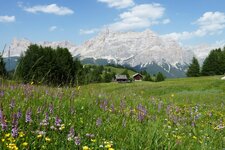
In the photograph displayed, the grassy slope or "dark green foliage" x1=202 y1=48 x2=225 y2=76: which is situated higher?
"dark green foliage" x1=202 y1=48 x2=225 y2=76

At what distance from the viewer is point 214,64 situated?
118312 mm

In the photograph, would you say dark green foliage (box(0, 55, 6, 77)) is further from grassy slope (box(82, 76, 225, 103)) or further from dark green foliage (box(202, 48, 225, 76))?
dark green foliage (box(202, 48, 225, 76))

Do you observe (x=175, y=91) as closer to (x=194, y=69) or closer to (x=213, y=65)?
(x=213, y=65)

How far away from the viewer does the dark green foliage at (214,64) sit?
116 meters

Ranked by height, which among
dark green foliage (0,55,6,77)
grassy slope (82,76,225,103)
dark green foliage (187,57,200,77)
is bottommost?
grassy slope (82,76,225,103)

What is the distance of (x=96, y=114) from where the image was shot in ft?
22.1

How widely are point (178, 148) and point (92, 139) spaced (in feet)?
4.92

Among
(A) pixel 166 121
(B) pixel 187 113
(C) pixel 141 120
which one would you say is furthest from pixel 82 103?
(B) pixel 187 113

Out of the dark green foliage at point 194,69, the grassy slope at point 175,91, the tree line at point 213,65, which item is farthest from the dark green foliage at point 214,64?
the grassy slope at point 175,91

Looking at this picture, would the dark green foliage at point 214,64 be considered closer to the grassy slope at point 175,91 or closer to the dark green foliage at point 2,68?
the grassy slope at point 175,91

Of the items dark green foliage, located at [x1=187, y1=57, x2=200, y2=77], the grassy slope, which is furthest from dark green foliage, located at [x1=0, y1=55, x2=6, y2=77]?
dark green foliage, located at [x1=187, y1=57, x2=200, y2=77]

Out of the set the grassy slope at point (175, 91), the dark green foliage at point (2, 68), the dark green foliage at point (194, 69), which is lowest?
the grassy slope at point (175, 91)

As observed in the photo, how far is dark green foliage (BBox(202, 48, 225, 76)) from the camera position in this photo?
382 ft

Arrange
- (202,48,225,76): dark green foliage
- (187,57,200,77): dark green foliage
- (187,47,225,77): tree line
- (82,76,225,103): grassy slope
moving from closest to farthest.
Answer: (82,76,225,103): grassy slope < (202,48,225,76): dark green foliage < (187,47,225,77): tree line < (187,57,200,77): dark green foliage
